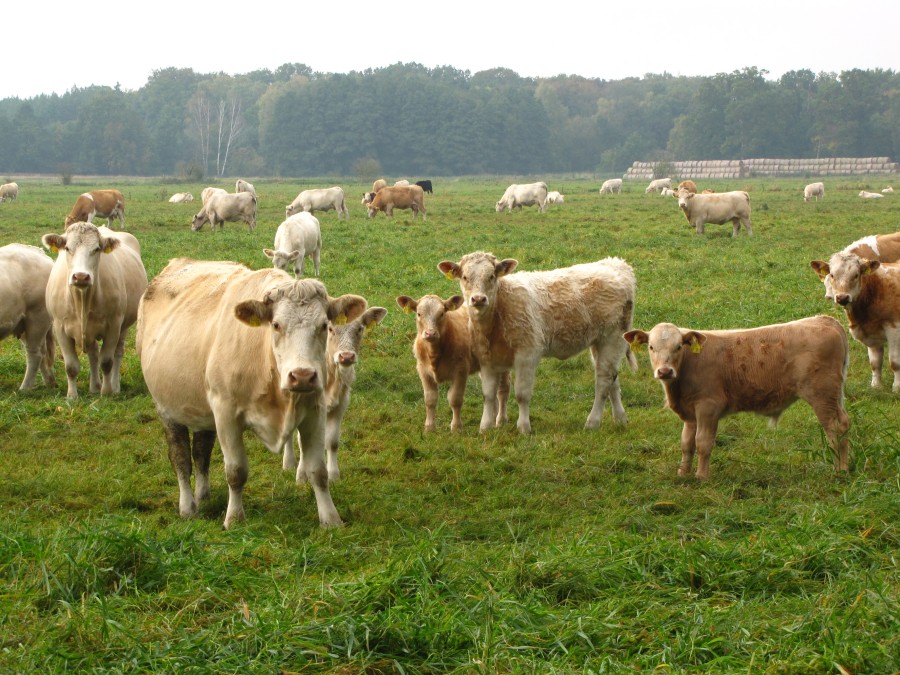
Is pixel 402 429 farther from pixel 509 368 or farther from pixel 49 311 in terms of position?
pixel 49 311

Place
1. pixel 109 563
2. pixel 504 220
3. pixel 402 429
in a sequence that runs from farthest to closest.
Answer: pixel 504 220 → pixel 402 429 → pixel 109 563

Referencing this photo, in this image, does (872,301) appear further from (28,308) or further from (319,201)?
(319,201)

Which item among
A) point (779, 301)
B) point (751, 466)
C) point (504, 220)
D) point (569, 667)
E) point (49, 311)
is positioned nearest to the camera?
point (569, 667)

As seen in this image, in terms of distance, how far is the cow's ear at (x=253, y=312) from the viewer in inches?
250

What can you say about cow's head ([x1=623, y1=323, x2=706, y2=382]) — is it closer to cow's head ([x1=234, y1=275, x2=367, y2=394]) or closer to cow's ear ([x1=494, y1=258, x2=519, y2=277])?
cow's ear ([x1=494, y1=258, x2=519, y2=277])

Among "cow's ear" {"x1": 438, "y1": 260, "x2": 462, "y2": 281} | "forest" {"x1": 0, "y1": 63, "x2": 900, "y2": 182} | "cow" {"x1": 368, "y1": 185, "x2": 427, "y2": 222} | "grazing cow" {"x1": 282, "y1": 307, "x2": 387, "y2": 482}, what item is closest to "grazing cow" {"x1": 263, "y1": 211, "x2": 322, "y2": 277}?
"cow's ear" {"x1": 438, "y1": 260, "x2": 462, "y2": 281}

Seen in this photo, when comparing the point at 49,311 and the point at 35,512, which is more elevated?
the point at 49,311

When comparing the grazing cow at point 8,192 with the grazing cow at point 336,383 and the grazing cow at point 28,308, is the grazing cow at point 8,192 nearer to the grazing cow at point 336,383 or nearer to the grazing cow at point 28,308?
the grazing cow at point 28,308

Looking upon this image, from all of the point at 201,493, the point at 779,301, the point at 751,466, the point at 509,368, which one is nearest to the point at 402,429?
the point at 509,368

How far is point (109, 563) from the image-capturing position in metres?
5.34

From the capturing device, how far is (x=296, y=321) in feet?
20.7

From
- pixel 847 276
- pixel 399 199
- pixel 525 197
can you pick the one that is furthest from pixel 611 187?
pixel 847 276

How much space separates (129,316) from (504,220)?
2261cm

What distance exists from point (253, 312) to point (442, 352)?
153 inches
